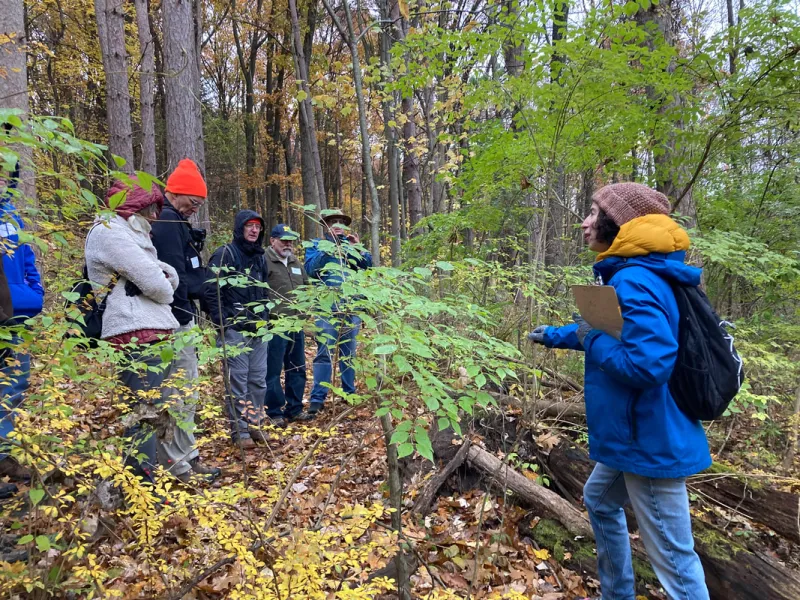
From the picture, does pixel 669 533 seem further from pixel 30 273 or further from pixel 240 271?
pixel 30 273

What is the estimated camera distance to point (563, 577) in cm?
257

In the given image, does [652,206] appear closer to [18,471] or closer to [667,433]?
[667,433]

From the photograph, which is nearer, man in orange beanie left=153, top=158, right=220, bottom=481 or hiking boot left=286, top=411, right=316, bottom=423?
man in orange beanie left=153, top=158, right=220, bottom=481

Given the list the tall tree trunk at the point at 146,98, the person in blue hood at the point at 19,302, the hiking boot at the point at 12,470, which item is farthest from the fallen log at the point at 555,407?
the tall tree trunk at the point at 146,98

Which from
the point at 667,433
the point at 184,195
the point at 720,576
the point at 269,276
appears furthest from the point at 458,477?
the point at 184,195

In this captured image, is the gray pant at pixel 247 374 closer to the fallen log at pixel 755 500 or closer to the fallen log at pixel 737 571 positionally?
the fallen log at pixel 737 571

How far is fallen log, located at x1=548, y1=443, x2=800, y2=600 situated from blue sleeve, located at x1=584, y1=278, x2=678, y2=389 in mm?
1425

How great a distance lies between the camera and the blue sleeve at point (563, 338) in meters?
2.17

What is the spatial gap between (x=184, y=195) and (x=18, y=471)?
2.31 m

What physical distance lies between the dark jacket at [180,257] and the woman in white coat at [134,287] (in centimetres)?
25

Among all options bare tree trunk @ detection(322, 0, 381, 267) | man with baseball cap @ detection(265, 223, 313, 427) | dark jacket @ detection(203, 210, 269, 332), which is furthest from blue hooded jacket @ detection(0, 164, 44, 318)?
bare tree trunk @ detection(322, 0, 381, 267)

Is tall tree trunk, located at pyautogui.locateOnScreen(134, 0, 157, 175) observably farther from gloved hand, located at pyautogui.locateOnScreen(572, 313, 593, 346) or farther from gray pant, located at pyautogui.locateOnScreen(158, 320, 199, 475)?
gloved hand, located at pyautogui.locateOnScreen(572, 313, 593, 346)

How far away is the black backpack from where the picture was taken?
170cm

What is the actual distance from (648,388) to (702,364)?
222mm
